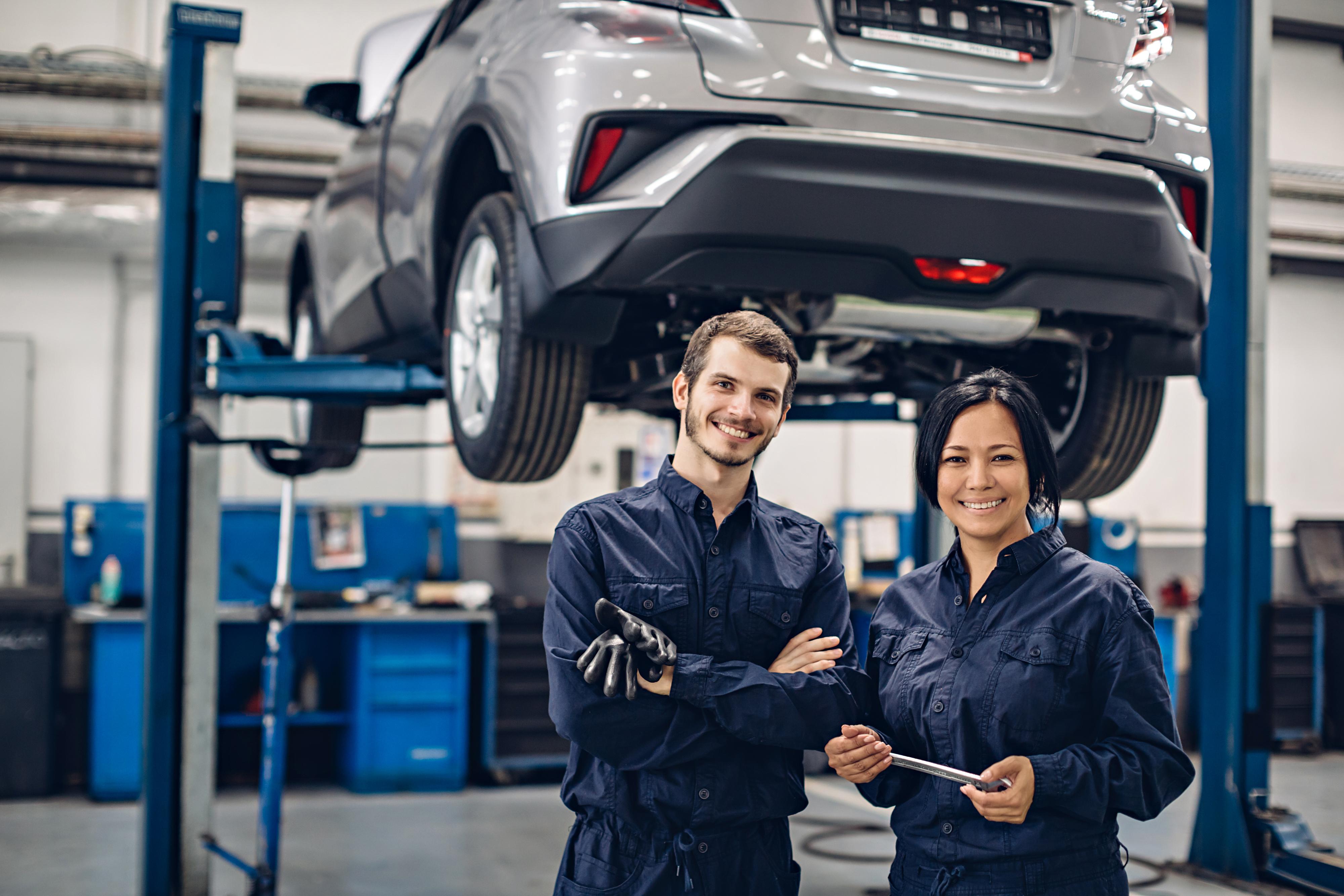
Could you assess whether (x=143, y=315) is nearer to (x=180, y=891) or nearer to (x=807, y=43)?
(x=180, y=891)

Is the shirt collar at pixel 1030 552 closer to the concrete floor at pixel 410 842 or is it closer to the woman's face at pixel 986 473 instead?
the woman's face at pixel 986 473

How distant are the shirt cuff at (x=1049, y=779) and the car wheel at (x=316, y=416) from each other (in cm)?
313

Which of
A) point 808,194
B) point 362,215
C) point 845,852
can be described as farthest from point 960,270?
point 845,852

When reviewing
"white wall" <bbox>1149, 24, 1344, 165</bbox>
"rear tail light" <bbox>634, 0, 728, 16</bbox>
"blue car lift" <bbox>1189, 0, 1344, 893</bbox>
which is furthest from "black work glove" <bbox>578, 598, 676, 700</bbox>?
"white wall" <bbox>1149, 24, 1344, 165</bbox>

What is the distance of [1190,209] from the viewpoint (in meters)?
2.54

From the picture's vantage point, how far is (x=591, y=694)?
4.75 feet

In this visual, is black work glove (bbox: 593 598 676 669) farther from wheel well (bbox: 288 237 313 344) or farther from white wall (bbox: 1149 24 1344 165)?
white wall (bbox: 1149 24 1344 165)

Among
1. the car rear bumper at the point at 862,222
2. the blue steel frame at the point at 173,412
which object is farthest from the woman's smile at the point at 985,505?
the blue steel frame at the point at 173,412

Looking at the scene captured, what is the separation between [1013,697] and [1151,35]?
1.73 meters

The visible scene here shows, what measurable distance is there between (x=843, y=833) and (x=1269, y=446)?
18.2 ft

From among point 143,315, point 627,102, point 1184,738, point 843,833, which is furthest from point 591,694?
point 1184,738

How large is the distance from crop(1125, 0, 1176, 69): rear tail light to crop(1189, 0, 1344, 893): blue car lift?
6.62 feet

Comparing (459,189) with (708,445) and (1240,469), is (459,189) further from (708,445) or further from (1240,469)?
(1240,469)

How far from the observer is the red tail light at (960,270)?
221 centimetres
